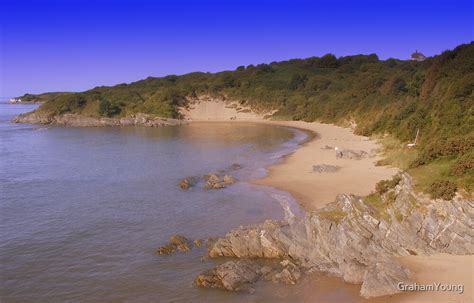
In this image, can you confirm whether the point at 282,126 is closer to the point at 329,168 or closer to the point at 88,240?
the point at 329,168

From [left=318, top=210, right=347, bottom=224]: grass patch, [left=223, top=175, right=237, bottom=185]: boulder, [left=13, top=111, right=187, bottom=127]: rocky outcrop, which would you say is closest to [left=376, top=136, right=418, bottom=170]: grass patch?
[left=223, top=175, right=237, bottom=185]: boulder

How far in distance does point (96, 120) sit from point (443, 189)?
74322 mm

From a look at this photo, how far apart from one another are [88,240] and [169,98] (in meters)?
70.9

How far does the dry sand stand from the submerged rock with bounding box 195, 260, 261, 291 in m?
1.92

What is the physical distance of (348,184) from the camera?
23.6 meters

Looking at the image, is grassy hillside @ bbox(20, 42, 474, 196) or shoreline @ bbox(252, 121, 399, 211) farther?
shoreline @ bbox(252, 121, 399, 211)

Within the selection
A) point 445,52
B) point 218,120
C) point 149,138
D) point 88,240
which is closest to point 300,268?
point 88,240

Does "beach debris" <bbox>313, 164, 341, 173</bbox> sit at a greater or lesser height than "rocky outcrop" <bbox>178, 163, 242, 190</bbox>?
greater

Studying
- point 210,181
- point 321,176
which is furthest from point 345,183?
point 210,181

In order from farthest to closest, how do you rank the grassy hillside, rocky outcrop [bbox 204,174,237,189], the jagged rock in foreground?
1. rocky outcrop [bbox 204,174,237,189]
2. the grassy hillside
3. the jagged rock in foreground

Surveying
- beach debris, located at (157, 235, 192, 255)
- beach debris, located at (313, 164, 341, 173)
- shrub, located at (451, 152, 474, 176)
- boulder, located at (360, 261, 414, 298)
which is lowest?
beach debris, located at (157, 235, 192, 255)

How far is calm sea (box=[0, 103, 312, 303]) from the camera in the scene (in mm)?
13242

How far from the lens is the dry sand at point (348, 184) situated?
1159cm

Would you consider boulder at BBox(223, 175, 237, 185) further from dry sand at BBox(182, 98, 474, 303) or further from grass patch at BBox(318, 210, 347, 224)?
grass patch at BBox(318, 210, 347, 224)
